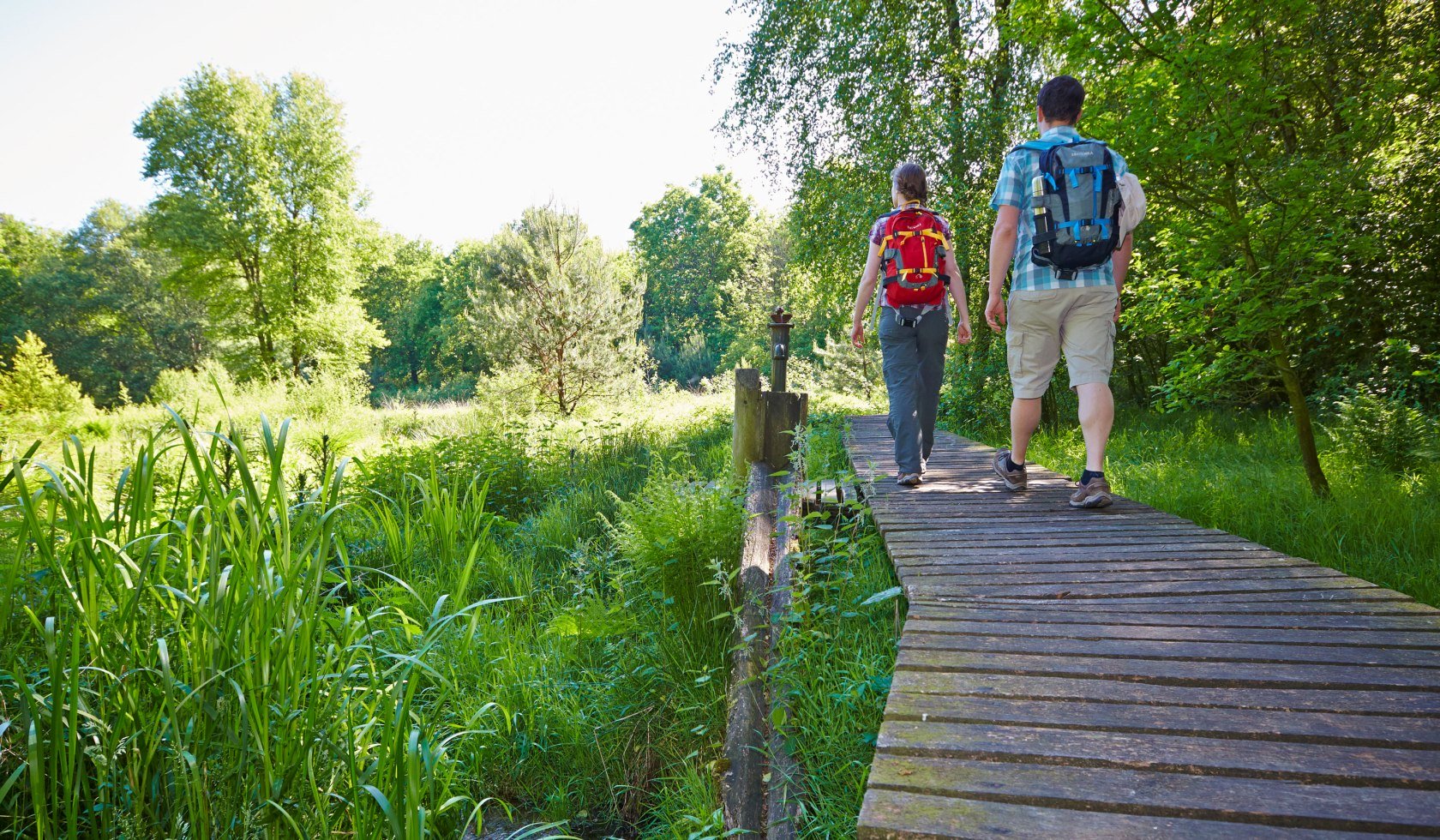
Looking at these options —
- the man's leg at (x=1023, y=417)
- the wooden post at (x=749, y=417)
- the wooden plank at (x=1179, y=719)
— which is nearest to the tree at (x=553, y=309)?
the wooden post at (x=749, y=417)

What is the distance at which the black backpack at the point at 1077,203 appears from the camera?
3.47 m

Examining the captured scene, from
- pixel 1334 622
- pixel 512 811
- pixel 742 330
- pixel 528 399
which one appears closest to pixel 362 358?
pixel 528 399

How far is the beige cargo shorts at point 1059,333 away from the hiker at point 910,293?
431 millimetres

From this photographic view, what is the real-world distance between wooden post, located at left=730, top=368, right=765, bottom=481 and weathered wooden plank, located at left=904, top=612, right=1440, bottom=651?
382 centimetres

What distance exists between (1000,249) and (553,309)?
17.8 m

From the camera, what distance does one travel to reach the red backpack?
14.0 ft

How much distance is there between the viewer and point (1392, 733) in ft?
5.21

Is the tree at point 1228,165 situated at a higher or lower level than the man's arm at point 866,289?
higher

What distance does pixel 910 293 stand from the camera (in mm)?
4301

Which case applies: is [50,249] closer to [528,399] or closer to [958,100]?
[528,399]

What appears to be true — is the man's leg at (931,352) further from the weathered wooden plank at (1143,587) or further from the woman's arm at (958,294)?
the weathered wooden plank at (1143,587)

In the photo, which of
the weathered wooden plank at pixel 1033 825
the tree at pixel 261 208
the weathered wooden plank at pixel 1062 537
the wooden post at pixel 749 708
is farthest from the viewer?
the tree at pixel 261 208

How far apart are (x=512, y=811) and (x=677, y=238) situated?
171ft

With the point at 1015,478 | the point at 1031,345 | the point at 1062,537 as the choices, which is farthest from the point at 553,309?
the point at 1062,537
